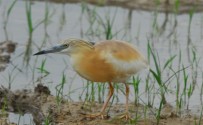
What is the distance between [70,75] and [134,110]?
1.61 m

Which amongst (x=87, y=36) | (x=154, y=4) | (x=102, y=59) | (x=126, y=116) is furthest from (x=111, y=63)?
(x=154, y=4)

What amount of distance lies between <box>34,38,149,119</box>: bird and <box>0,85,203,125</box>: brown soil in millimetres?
484

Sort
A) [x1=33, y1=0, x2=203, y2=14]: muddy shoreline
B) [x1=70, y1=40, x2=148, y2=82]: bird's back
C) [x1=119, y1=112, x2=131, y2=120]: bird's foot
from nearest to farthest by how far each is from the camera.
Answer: [x1=70, y1=40, x2=148, y2=82]: bird's back
[x1=119, y1=112, x2=131, y2=120]: bird's foot
[x1=33, y1=0, x2=203, y2=14]: muddy shoreline

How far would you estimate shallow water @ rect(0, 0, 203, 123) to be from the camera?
8.61 meters

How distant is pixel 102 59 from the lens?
6582mm

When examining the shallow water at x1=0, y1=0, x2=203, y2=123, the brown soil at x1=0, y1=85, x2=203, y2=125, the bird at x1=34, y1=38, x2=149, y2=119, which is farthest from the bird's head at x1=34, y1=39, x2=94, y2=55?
the shallow water at x1=0, y1=0, x2=203, y2=123

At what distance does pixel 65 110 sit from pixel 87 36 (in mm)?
3207

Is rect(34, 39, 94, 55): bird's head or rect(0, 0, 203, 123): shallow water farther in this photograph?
rect(0, 0, 203, 123): shallow water

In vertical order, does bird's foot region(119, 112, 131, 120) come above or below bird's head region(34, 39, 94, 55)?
below

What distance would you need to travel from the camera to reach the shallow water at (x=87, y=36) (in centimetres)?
861

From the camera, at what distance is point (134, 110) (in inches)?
296

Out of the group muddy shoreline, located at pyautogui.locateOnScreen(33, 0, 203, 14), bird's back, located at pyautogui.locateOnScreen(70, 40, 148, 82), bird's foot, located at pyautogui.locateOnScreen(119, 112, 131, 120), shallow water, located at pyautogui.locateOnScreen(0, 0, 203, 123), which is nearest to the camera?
bird's back, located at pyautogui.locateOnScreen(70, 40, 148, 82)

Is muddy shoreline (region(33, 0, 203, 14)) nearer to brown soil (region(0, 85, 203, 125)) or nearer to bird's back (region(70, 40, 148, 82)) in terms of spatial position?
brown soil (region(0, 85, 203, 125))

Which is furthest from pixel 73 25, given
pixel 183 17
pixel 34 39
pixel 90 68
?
pixel 90 68
